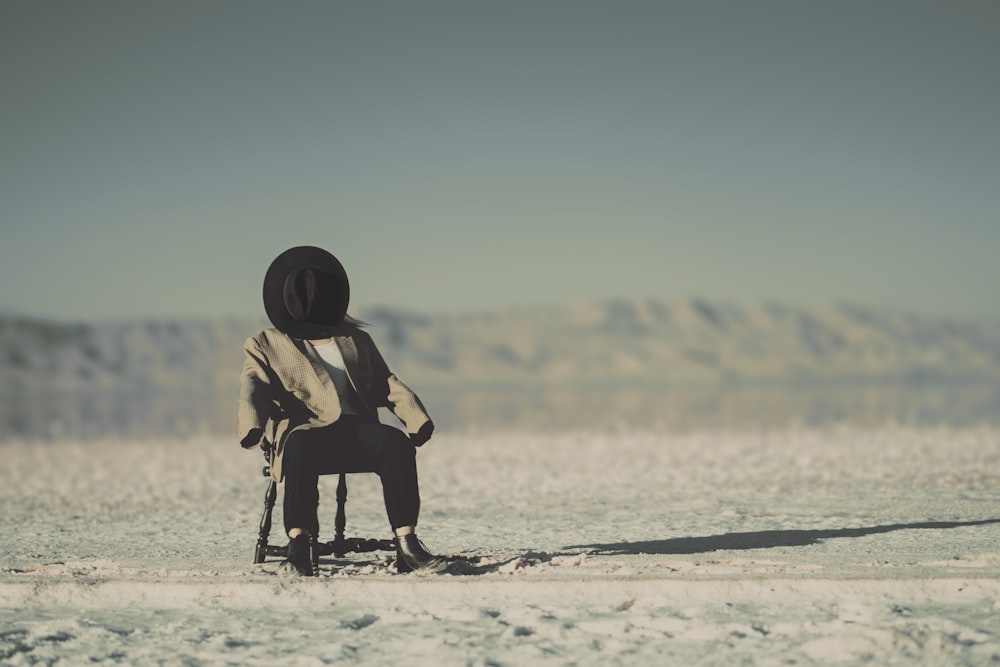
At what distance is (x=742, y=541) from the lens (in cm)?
739

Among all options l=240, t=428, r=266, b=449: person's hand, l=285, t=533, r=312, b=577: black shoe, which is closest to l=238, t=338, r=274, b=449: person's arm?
l=240, t=428, r=266, b=449: person's hand

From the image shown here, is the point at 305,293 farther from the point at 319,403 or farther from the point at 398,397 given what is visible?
the point at 398,397

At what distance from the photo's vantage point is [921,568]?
580 cm

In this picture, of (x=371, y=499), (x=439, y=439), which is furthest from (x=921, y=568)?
(x=439, y=439)

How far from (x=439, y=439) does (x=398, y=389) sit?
18.0 metres

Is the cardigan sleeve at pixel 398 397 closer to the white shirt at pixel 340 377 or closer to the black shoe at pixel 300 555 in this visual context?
the white shirt at pixel 340 377

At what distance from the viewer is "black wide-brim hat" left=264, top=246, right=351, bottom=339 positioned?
6156 millimetres

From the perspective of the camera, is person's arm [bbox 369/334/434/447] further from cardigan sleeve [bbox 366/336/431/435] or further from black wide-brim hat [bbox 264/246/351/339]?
black wide-brim hat [bbox 264/246/351/339]

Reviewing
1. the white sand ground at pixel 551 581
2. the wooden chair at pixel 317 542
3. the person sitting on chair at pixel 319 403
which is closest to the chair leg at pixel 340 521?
the wooden chair at pixel 317 542

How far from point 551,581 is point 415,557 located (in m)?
0.79

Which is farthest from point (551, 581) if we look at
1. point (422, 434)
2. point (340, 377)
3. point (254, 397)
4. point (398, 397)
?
point (254, 397)

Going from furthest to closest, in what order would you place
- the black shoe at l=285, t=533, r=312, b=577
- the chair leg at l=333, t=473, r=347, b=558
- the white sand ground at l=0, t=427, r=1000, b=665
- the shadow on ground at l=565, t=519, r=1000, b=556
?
the shadow on ground at l=565, t=519, r=1000, b=556 < the chair leg at l=333, t=473, r=347, b=558 < the black shoe at l=285, t=533, r=312, b=577 < the white sand ground at l=0, t=427, r=1000, b=665

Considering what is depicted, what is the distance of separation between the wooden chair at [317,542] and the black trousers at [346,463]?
5.6 inches

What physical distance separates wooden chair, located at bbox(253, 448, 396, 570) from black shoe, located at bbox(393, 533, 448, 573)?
0.64 ft
